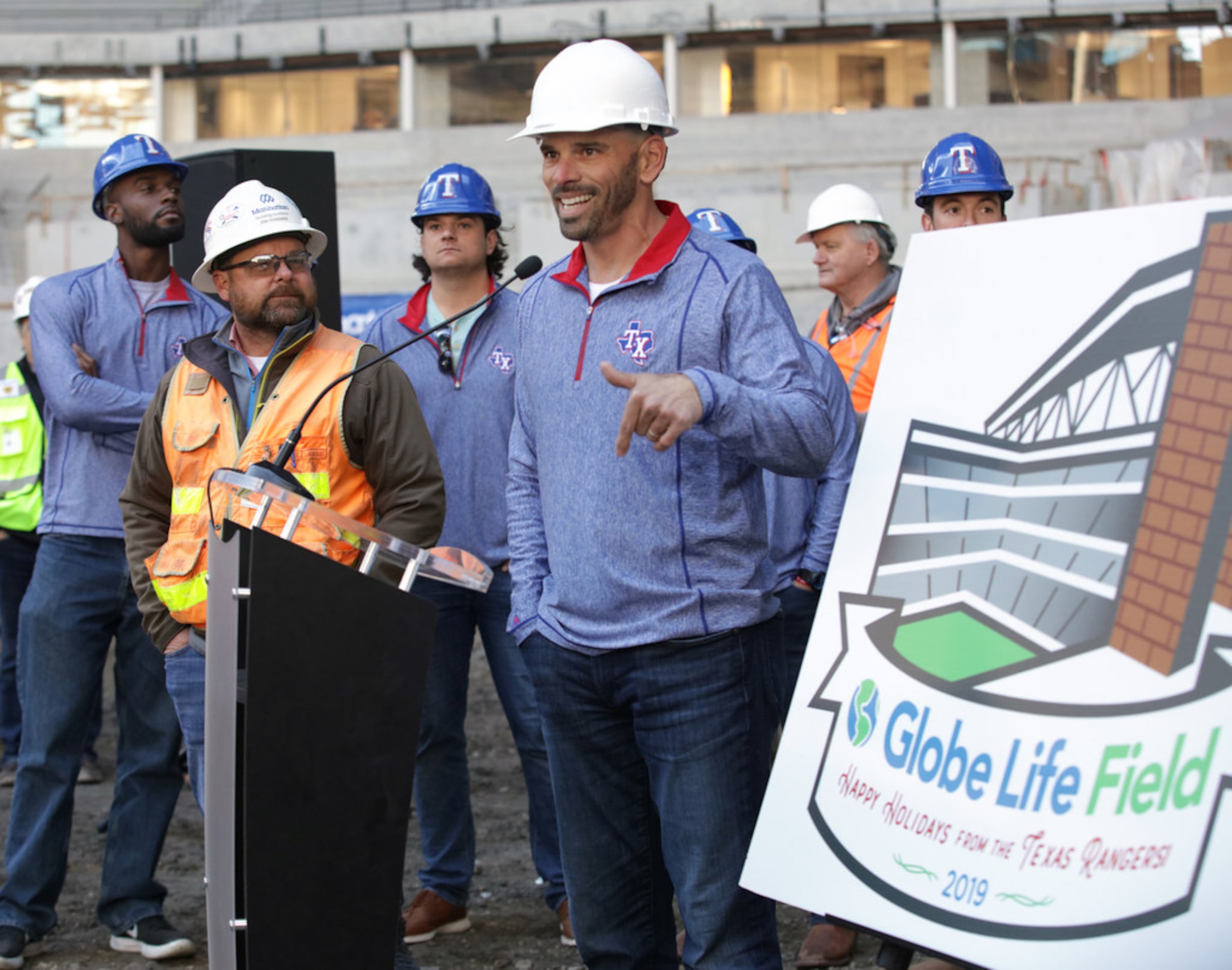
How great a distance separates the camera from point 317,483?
345cm

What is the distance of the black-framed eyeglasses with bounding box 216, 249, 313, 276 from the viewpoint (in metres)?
3.51

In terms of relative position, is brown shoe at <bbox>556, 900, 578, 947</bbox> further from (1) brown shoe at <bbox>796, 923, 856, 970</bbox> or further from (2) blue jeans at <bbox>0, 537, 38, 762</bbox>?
(2) blue jeans at <bbox>0, 537, 38, 762</bbox>

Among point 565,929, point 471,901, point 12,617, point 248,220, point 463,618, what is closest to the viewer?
point 248,220

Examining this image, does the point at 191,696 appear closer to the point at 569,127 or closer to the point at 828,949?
the point at 569,127

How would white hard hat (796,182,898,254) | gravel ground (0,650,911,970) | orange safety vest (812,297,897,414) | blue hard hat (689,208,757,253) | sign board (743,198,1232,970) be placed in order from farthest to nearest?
1. blue hard hat (689,208,757,253)
2. white hard hat (796,182,898,254)
3. orange safety vest (812,297,897,414)
4. gravel ground (0,650,911,970)
5. sign board (743,198,1232,970)

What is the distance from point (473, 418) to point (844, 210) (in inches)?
56.7

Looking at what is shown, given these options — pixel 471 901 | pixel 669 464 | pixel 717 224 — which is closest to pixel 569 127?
pixel 669 464

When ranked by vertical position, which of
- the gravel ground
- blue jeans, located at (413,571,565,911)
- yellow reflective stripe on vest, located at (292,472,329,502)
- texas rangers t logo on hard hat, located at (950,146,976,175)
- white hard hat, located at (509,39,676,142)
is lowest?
the gravel ground

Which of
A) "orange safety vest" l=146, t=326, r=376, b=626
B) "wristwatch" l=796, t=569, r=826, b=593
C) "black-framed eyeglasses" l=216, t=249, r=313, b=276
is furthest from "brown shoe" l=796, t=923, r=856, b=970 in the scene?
"black-framed eyeglasses" l=216, t=249, r=313, b=276

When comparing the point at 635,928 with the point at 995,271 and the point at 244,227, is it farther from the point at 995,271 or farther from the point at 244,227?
the point at 244,227

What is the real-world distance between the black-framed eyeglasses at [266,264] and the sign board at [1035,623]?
1524 mm

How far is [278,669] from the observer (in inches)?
102

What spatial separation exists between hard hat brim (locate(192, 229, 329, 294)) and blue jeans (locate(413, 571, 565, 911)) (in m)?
1.10

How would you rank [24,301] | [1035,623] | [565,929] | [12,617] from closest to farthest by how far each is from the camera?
[1035,623] → [565,929] → [12,617] → [24,301]
